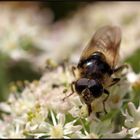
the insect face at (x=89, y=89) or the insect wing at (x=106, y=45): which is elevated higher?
the insect wing at (x=106, y=45)

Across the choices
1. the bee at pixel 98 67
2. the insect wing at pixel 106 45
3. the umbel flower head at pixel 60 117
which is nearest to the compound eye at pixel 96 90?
the bee at pixel 98 67

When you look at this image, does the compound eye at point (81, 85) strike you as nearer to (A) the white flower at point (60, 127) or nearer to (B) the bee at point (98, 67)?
(B) the bee at point (98, 67)

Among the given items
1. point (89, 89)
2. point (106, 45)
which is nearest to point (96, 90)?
point (89, 89)

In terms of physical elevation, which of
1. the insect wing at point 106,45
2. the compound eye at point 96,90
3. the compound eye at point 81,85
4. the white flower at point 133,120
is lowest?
the white flower at point 133,120

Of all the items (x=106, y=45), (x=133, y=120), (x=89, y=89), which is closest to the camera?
(x=89, y=89)

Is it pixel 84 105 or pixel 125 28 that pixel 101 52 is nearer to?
pixel 84 105

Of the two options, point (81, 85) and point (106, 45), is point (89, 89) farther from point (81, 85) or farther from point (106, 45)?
point (106, 45)

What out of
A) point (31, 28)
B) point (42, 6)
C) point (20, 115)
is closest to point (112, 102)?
point (20, 115)
